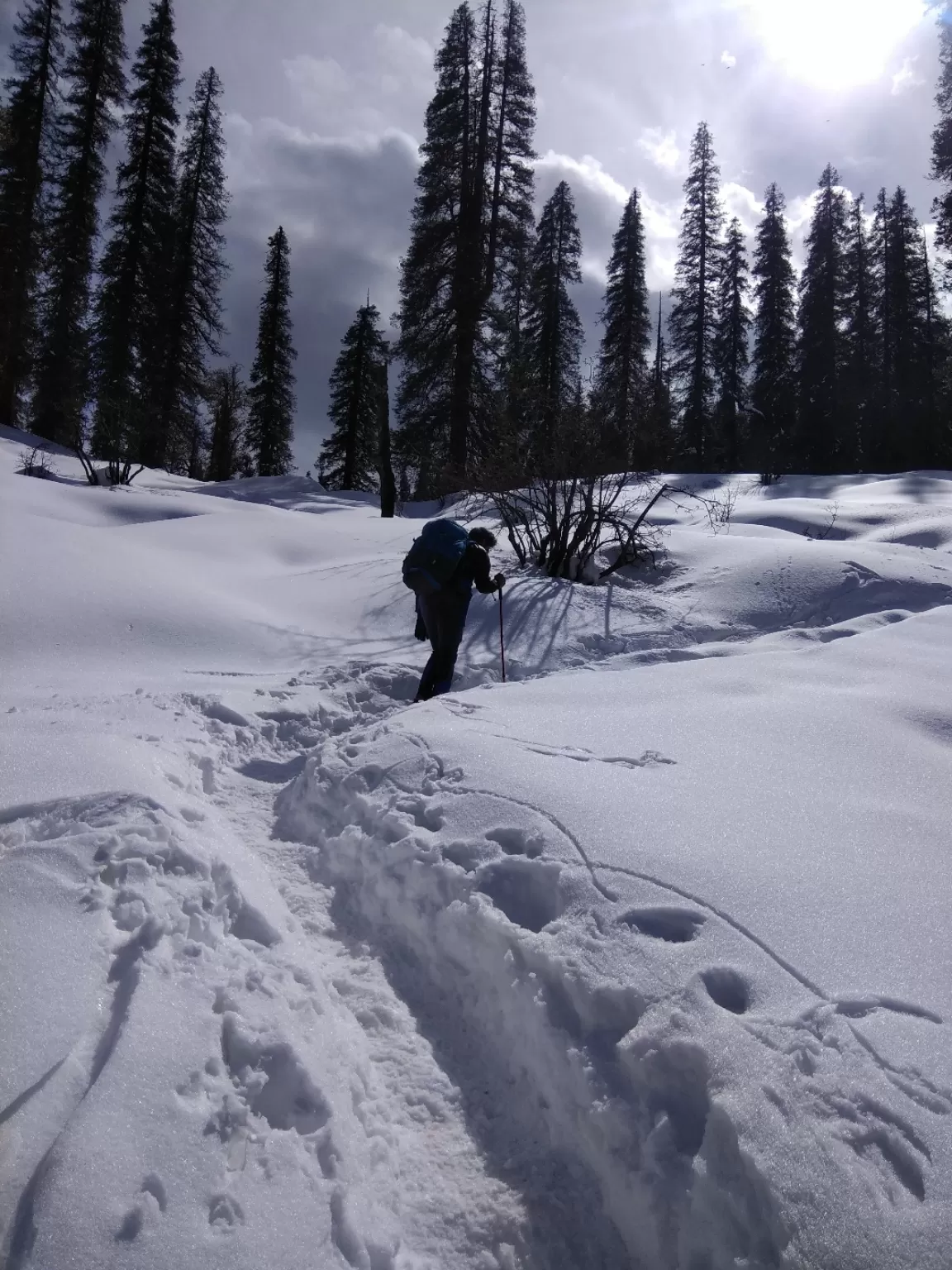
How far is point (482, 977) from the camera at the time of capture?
104 inches

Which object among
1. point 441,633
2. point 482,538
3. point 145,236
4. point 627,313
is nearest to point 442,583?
point 441,633

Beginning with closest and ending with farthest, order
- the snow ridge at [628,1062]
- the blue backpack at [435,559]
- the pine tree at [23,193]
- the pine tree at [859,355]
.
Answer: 1. the snow ridge at [628,1062]
2. the blue backpack at [435,559]
3. the pine tree at [23,193]
4. the pine tree at [859,355]

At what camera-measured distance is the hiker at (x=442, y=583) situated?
5.66 meters

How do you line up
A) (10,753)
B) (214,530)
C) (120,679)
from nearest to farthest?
(10,753) → (120,679) → (214,530)

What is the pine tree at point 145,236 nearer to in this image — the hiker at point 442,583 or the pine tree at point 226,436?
the pine tree at point 226,436

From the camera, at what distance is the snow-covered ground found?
170 cm

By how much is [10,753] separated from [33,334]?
23.2m

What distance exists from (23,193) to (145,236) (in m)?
3.27

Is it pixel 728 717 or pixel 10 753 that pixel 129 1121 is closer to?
pixel 10 753

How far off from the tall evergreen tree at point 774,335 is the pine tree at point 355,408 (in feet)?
50.9

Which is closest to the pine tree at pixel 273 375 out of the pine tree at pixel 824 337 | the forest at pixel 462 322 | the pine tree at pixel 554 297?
the forest at pixel 462 322

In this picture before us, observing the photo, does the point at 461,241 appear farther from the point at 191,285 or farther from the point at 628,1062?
the point at 628,1062

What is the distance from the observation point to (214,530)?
1040 cm

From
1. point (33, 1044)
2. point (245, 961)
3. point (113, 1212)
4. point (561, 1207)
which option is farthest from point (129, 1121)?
point (561, 1207)
